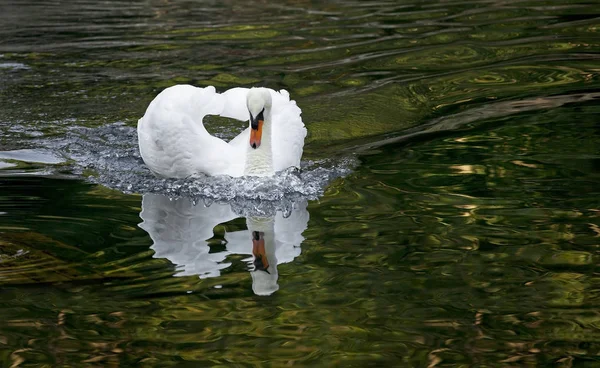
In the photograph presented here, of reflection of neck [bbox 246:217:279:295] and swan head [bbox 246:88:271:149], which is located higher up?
swan head [bbox 246:88:271:149]

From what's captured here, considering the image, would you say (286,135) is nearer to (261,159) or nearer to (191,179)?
(261,159)

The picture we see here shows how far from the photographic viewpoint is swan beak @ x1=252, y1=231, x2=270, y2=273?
557 cm

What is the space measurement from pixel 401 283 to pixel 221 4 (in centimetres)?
1157

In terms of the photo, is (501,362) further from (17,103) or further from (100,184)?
(17,103)

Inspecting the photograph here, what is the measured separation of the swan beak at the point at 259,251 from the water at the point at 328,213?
0.03 meters

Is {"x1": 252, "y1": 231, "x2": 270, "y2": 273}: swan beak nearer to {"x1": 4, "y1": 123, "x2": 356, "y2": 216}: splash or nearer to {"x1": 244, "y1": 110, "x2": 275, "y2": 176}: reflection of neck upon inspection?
{"x1": 4, "y1": 123, "x2": 356, "y2": 216}: splash

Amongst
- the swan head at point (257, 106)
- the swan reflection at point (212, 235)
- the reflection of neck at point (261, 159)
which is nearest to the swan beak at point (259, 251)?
the swan reflection at point (212, 235)

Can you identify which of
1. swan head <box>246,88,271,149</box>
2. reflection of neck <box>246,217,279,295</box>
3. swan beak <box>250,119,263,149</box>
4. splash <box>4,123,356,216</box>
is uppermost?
swan head <box>246,88,271,149</box>

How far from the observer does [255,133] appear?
7.16 m

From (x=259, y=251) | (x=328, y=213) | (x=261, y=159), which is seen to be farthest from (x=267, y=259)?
(x=261, y=159)

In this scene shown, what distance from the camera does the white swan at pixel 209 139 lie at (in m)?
7.20

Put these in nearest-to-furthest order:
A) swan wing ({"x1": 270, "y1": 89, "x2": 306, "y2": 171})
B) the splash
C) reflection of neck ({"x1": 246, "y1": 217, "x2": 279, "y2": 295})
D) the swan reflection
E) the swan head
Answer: reflection of neck ({"x1": 246, "y1": 217, "x2": 279, "y2": 295}) → the swan reflection → the splash → the swan head → swan wing ({"x1": 270, "y1": 89, "x2": 306, "y2": 171})

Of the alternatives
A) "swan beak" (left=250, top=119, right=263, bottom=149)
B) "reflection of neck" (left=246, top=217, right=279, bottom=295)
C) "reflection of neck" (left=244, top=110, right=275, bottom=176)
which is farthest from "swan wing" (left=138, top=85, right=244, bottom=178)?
"reflection of neck" (left=246, top=217, right=279, bottom=295)

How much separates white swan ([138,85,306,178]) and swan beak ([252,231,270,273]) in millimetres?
1045
